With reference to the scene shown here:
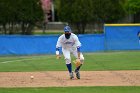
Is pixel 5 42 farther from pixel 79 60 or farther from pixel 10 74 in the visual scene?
pixel 79 60

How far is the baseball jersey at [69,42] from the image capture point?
16.3 metres

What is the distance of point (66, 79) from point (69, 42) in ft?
4.23

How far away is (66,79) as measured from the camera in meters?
16.3

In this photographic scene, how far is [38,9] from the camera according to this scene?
40.8 meters

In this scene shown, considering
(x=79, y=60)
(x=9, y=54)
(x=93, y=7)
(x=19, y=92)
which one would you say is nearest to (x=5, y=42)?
(x=9, y=54)

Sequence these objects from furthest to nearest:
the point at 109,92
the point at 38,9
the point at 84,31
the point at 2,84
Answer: the point at 84,31 < the point at 38,9 < the point at 2,84 < the point at 109,92

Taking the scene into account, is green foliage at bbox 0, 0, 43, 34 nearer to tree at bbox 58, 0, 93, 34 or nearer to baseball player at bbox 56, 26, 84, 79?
tree at bbox 58, 0, 93, 34

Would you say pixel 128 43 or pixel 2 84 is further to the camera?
pixel 128 43

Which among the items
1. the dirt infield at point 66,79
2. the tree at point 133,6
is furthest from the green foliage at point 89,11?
the dirt infield at point 66,79

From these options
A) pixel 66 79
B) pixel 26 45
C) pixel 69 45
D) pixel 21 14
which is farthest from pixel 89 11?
pixel 66 79

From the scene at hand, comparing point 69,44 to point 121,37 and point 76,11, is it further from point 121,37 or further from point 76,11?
point 76,11

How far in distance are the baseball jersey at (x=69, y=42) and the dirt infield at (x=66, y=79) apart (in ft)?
3.85

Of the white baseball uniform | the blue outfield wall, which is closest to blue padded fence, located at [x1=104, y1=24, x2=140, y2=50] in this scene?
the blue outfield wall

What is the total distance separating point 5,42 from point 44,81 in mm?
16026
